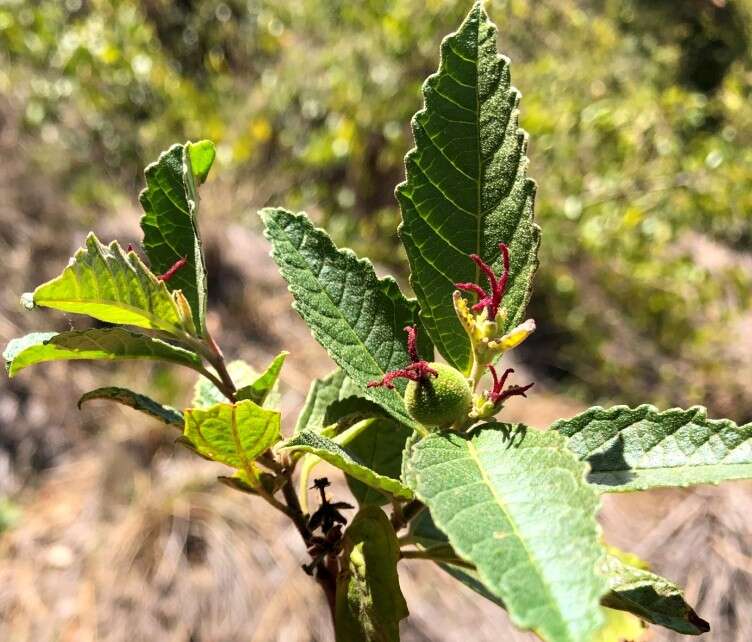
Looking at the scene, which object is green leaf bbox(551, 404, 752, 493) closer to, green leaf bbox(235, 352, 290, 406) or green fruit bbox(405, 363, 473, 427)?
green fruit bbox(405, 363, 473, 427)

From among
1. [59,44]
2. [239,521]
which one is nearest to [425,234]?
[239,521]

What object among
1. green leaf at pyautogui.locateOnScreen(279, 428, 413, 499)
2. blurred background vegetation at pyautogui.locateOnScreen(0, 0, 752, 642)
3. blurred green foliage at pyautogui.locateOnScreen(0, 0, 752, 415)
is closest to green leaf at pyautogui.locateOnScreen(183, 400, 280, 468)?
green leaf at pyautogui.locateOnScreen(279, 428, 413, 499)

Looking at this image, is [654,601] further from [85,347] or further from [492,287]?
[85,347]

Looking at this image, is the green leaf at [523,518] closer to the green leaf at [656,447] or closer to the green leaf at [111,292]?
the green leaf at [656,447]

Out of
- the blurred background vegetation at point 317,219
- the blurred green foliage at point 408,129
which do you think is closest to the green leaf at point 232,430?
the blurred background vegetation at point 317,219

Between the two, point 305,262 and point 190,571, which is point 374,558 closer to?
point 305,262

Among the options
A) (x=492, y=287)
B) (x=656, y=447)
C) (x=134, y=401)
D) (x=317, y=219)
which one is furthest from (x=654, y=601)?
(x=317, y=219)
